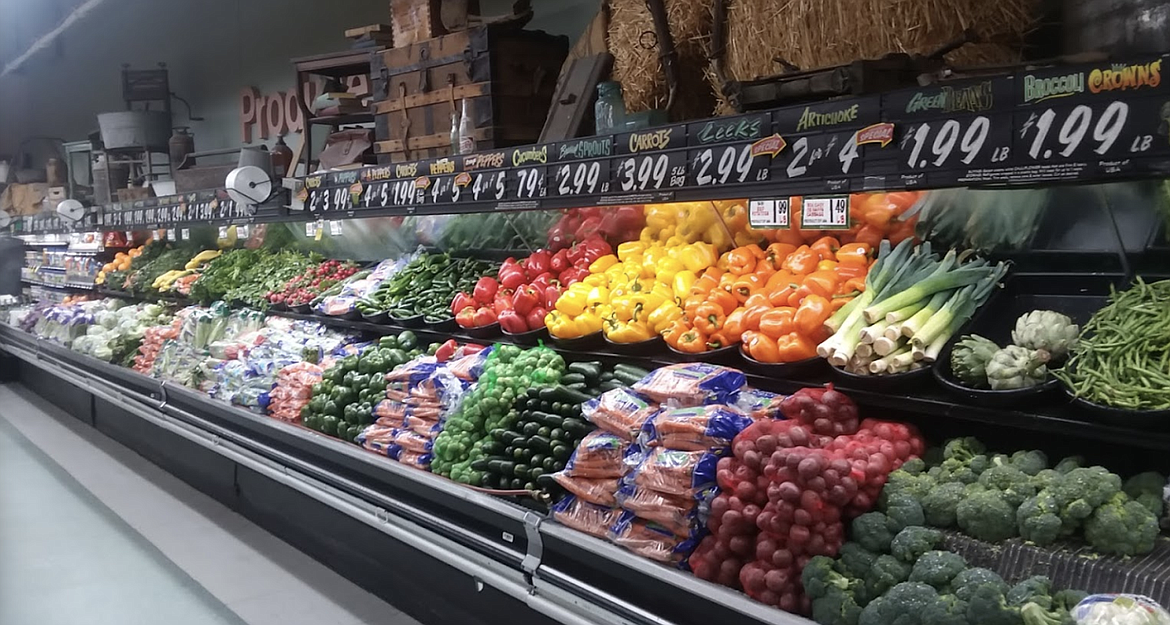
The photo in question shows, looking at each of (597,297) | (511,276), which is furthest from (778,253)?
(511,276)

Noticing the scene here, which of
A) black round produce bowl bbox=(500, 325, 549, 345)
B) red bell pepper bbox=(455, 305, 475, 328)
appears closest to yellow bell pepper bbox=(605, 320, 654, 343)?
black round produce bowl bbox=(500, 325, 549, 345)

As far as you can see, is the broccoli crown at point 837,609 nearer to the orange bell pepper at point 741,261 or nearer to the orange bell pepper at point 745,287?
the orange bell pepper at point 745,287

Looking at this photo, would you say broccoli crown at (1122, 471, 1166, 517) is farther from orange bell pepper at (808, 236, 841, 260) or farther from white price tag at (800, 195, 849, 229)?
orange bell pepper at (808, 236, 841, 260)

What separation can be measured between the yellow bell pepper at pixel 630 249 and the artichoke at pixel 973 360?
5.63 feet

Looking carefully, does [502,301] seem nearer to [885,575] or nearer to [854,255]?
[854,255]

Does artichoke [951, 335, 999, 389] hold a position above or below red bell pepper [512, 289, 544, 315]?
below

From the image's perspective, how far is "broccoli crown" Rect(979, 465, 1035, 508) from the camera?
216 cm

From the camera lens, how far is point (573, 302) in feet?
12.4

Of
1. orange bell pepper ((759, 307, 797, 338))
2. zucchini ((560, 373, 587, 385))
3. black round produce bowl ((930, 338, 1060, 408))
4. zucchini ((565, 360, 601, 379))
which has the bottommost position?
zucchini ((560, 373, 587, 385))

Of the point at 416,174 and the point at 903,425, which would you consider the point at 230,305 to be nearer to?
the point at 416,174

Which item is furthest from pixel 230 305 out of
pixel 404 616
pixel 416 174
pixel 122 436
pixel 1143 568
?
pixel 1143 568

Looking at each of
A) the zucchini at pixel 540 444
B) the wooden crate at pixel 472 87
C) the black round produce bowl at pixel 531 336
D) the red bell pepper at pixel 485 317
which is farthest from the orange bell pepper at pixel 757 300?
the wooden crate at pixel 472 87

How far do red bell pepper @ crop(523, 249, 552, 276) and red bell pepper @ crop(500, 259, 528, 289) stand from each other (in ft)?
0.13

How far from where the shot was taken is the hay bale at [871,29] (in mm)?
2521
